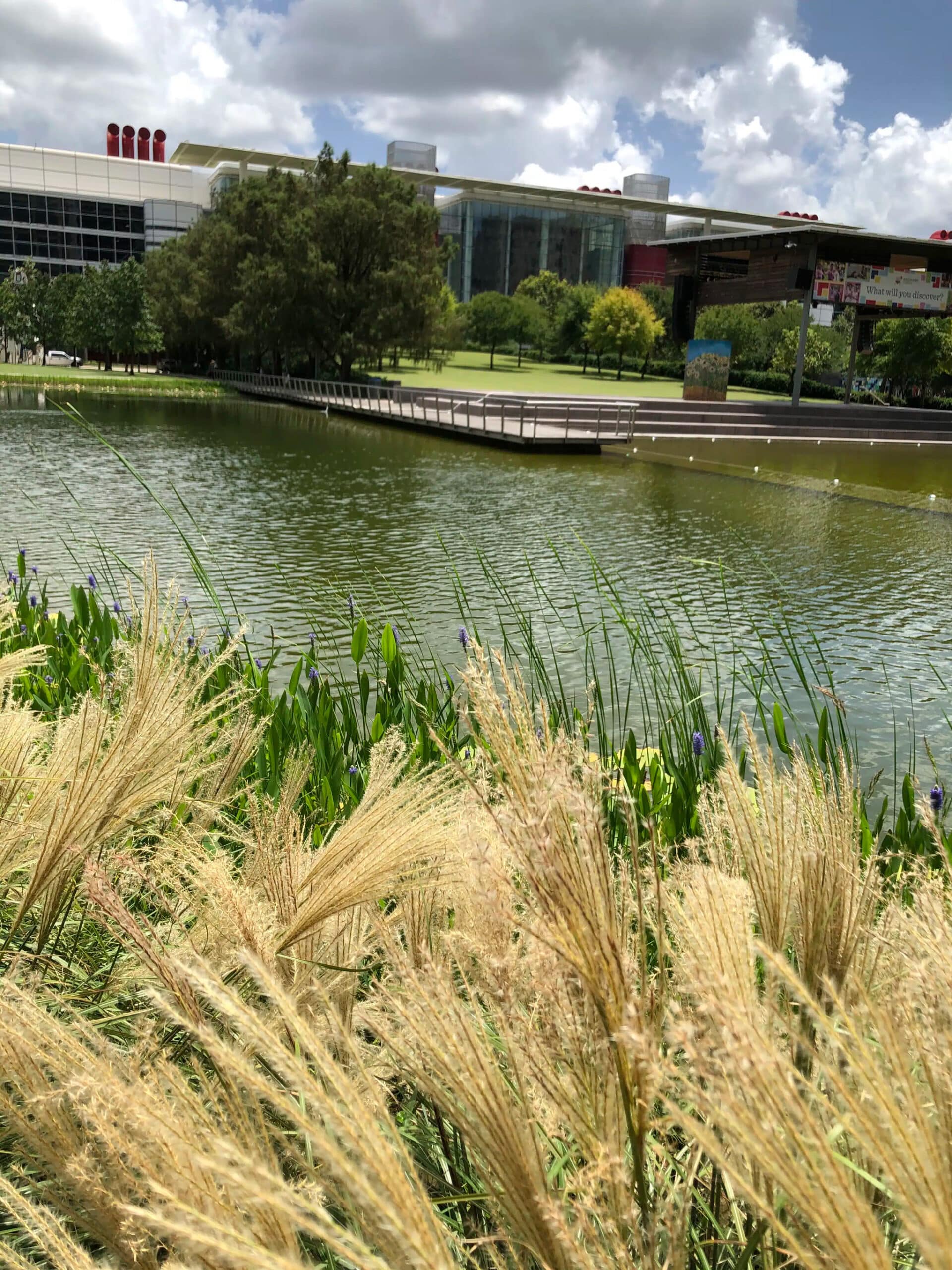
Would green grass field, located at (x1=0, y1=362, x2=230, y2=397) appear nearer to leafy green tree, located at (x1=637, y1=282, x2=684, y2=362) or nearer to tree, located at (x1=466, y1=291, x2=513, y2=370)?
tree, located at (x1=466, y1=291, x2=513, y2=370)

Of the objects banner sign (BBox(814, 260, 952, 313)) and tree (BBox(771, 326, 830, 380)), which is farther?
tree (BBox(771, 326, 830, 380))

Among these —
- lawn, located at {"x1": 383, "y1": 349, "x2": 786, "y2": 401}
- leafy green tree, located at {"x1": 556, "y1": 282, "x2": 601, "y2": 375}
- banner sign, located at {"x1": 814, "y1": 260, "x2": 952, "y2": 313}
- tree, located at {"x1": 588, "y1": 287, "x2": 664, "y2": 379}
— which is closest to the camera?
banner sign, located at {"x1": 814, "y1": 260, "x2": 952, "y2": 313}

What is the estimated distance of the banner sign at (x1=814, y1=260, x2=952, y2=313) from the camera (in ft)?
96.7

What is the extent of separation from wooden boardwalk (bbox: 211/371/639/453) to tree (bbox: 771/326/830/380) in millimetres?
30166

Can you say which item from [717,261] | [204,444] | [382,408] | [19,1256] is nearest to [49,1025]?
[19,1256]

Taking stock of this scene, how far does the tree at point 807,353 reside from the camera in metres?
57.9

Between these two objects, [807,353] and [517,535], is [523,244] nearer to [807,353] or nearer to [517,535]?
[807,353]

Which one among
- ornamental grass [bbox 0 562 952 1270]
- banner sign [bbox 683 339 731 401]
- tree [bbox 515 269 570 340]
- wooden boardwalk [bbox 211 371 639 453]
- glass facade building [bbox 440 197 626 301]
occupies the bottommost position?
ornamental grass [bbox 0 562 952 1270]

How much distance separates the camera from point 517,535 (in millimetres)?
11492

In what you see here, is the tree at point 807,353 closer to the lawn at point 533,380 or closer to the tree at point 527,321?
the lawn at point 533,380

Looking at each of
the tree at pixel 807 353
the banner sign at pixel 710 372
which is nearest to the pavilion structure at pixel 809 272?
the banner sign at pixel 710 372

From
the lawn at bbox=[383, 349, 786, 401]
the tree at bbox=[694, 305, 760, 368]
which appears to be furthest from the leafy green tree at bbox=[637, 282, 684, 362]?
the lawn at bbox=[383, 349, 786, 401]

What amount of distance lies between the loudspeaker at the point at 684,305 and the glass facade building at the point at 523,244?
4268cm

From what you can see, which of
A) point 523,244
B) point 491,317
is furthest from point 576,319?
point 523,244
